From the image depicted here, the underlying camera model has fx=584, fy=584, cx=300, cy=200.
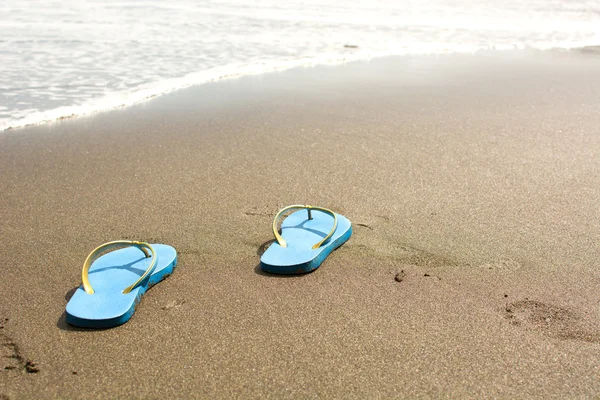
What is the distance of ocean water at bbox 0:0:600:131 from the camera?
19.6 ft

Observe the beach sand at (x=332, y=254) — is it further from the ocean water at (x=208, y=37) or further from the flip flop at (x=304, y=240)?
the ocean water at (x=208, y=37)

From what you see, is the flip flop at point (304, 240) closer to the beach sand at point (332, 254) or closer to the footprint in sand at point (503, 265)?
the beach sand at point (332, 254)

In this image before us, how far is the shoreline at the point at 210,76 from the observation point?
16.6 feet

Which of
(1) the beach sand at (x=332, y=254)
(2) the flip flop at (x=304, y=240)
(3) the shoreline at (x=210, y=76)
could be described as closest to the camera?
(1) the beach sand at (x=332, y=254)

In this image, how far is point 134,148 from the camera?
435 cm

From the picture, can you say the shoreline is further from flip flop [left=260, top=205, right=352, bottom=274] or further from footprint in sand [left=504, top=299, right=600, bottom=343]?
footprint in sand [left=504, top=299, right=600, bottom=343]

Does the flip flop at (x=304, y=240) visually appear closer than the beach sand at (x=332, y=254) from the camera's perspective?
No

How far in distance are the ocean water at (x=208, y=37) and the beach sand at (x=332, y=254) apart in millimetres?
947

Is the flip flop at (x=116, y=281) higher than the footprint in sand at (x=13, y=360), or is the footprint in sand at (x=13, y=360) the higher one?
the flip flop at (x=116, y=281)

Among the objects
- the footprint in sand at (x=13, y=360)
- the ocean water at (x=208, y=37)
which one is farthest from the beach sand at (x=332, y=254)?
the ocean water at (x=208, y=37)

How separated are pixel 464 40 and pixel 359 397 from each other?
738cm

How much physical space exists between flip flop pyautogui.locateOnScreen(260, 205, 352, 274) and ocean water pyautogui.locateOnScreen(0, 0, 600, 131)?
2.92m

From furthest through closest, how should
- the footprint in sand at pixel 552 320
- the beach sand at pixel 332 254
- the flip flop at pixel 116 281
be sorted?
1. the flip flop at pixel 116 281
2. the footprint in sand at pixel 552 320
3. the beach sand at pixel 332 254

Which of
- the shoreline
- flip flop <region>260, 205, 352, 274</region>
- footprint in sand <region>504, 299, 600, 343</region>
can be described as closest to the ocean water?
the shoreline
